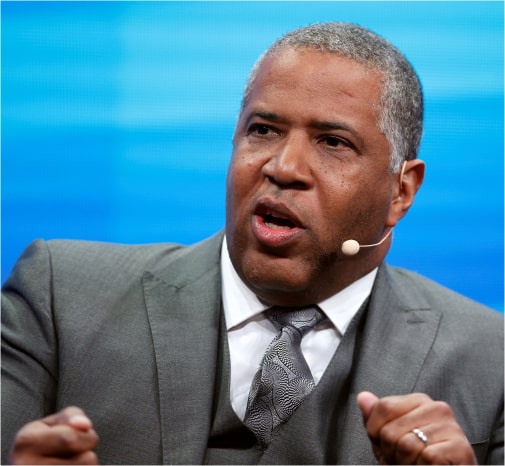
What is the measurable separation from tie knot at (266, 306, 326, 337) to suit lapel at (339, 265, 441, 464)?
0.11m

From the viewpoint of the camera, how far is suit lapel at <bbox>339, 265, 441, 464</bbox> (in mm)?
1818

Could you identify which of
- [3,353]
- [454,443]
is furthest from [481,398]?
[3,353]

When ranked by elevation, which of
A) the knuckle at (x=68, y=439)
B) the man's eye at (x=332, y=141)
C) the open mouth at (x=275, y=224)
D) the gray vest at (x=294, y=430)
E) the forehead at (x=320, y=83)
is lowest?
the gray vest at (x=294, y=430)

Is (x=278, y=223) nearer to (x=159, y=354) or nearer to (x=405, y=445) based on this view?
(x=159, y=354)

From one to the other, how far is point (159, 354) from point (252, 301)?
239 mm

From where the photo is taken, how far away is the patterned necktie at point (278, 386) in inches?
71.2

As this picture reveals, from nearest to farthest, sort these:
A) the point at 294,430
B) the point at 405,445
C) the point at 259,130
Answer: the point at 405,445, the point at 294,430, the point at 259,130

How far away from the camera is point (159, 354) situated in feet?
5.99

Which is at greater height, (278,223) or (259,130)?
(259,130)

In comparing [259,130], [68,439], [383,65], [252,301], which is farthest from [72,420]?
[383,65]

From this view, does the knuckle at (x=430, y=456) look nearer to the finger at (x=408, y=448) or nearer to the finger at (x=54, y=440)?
the finger at (x=408, y=448)

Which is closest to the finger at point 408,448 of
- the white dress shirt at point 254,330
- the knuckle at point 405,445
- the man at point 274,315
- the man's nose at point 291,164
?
the knuckle at point 405,445

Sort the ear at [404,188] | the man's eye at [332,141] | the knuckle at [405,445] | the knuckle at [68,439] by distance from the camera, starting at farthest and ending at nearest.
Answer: the ear at [404,188]
the man's eye at [332,141]
the knuckle at [405,445]
the knuckle at [68,439]

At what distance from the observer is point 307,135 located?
1.85 metres
